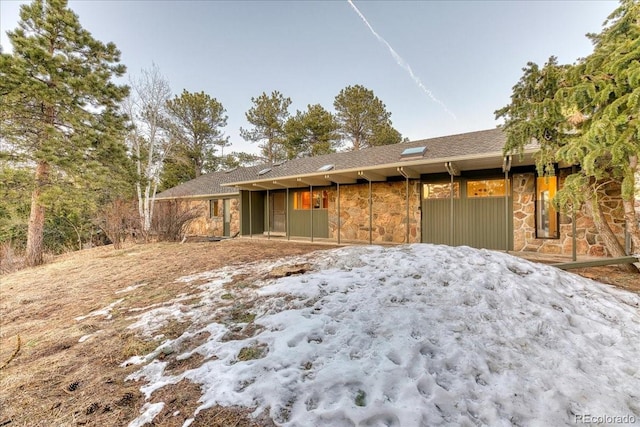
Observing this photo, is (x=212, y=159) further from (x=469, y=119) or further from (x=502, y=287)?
(x=502, y=287)

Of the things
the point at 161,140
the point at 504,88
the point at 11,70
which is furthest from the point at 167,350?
the point at 161,140

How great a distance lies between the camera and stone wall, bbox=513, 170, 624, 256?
606cm

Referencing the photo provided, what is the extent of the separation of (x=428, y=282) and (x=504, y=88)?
38.8ft

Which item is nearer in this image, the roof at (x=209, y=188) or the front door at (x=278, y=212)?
the front door at (x=278, y=212)

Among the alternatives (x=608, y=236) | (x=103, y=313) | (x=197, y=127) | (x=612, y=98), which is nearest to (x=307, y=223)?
(x=103, y=313)

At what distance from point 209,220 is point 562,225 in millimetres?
13965

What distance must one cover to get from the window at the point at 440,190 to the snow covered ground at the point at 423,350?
15.1ft

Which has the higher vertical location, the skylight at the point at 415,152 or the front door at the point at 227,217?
the skylight at the point at 415,152

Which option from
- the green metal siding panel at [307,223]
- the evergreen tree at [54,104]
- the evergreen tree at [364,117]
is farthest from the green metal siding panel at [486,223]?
the evergreen tree at [364,117]

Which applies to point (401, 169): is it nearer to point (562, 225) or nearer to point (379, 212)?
point (379, 212)

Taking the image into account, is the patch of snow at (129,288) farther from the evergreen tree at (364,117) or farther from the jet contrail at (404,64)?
the evergreen tree at (364,117)

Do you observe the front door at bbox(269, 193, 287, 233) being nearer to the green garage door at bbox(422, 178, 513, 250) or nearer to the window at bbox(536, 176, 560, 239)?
the green garage door at bbox(422, 178, 513, 250)

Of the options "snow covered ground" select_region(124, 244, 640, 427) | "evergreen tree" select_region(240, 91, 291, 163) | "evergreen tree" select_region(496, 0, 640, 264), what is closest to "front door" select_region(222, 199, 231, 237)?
"evergreen tree" select_region(240, 91, 291, 163)

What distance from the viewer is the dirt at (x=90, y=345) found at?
5.90 ft
